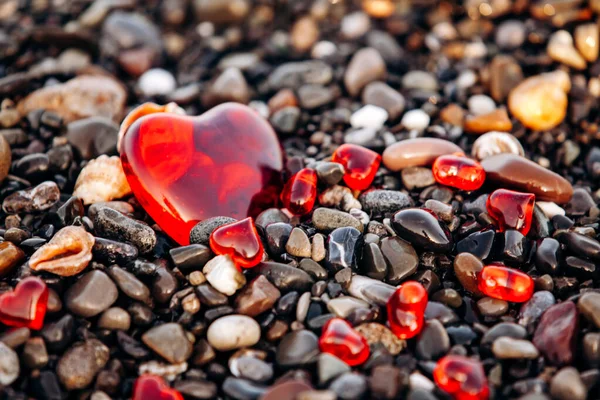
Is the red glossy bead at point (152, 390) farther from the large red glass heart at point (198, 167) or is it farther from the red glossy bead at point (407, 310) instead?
the red glossy bead at point (407, 310)

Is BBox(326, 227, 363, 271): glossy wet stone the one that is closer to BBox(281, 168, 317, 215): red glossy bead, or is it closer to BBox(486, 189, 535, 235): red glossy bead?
BBox(281, 168, 317, 215): red glossy bead

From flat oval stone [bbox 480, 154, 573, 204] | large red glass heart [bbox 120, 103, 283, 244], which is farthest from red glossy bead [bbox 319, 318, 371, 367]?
flat oval stone [bbox 480, 154, 573, 204]

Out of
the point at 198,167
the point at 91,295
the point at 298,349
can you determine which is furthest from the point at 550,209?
the point at 91,295

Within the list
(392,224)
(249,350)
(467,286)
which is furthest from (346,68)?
(249,350)

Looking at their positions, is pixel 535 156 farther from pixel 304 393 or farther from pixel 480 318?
pixel 304 393

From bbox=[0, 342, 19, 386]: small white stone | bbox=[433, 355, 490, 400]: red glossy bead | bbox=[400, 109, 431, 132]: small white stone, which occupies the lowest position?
bbox=[0, 342, 19, 386]: small white stone

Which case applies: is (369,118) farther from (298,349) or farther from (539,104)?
(298,349)
